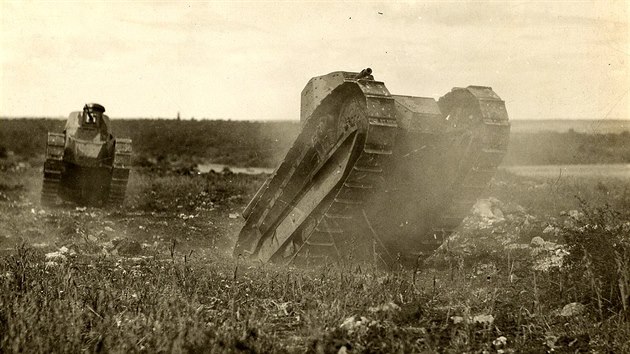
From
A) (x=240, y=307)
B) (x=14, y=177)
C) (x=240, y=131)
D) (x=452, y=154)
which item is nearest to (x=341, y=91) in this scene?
(x=452, y=154)

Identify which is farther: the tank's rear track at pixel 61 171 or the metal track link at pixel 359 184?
the tank's rear track at pixel 61 171

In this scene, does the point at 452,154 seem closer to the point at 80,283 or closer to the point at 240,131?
the point at 80,283

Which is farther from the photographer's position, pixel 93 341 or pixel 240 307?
pixel 240 307

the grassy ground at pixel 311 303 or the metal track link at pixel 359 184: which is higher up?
the metal track link at pixel 359 184

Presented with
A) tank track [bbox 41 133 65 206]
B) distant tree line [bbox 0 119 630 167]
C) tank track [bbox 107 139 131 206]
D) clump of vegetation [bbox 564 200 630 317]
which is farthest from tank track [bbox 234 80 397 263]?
distant tree line [bbox 0 119 630 167]

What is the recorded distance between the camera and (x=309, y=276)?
6582mm

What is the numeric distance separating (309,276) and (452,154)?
2105 millimetres

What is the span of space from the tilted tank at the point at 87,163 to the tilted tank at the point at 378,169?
19.7 ft

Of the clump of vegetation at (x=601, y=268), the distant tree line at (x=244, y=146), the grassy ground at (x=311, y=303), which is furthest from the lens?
the distant tree line at (x=244, y=146)

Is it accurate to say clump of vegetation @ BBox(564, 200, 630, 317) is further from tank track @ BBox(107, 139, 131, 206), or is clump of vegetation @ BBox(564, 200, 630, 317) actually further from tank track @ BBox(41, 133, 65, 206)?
tank track @ BBox(41, 133, 65, 206)

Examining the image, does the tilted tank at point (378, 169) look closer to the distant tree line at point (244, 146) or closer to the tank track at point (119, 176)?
the tank track at point (119, 176)

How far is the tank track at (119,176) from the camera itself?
43.1 feet

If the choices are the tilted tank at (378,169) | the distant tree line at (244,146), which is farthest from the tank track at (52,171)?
the distant tree line at (244,146)

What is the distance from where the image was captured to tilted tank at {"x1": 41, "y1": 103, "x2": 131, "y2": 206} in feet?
42.4
